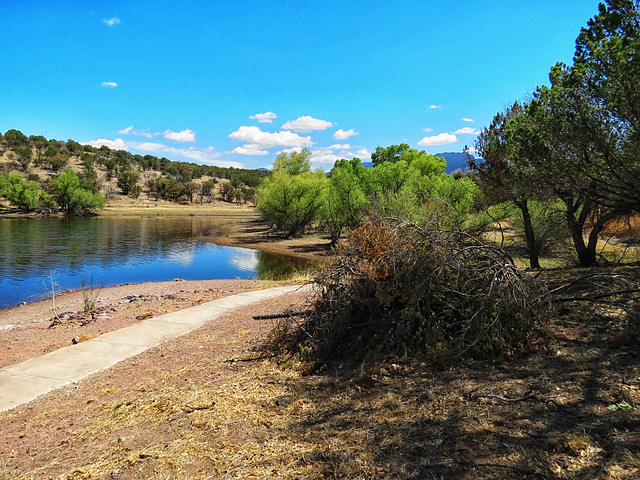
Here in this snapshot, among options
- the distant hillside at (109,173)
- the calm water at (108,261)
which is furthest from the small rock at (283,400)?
the distant hillside at (109,173)

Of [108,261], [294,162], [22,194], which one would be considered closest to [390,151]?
[294,162]

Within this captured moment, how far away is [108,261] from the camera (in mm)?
27094

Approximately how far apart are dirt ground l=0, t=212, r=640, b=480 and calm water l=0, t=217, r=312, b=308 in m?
11.2

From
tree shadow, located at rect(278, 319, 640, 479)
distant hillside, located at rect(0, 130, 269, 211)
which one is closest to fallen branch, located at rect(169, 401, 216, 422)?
tree shadow, located at rect(278, 319, 640, 479)


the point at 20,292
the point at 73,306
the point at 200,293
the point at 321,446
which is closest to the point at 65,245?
the point at 20,292

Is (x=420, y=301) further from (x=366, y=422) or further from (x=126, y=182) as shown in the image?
(x=126, y=182)

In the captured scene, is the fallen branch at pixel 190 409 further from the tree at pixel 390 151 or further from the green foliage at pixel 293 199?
the tree at pixel 390 151

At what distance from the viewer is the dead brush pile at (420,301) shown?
187 inches

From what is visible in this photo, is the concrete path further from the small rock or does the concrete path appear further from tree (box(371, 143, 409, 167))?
tree (box(371, 143, 409, 167))

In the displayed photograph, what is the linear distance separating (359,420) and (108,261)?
27714mm

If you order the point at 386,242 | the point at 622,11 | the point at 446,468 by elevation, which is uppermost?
the point at 622,11

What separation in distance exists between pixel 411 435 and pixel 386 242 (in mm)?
2727

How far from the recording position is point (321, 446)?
3.39 meters

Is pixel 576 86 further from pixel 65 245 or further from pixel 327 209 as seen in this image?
pixel 65 245
